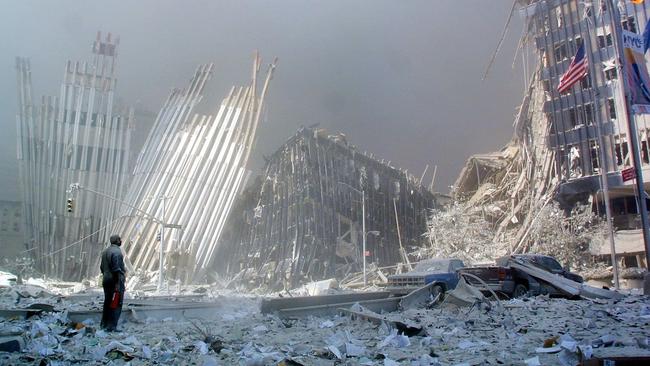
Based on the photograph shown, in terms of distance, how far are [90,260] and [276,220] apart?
1417cm

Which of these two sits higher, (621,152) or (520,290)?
(621,152)

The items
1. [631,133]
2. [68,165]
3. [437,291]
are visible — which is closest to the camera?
[437,291]

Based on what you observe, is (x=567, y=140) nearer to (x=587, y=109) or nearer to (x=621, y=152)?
(x=587, y=109)

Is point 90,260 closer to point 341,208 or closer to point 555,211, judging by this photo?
point 341,208

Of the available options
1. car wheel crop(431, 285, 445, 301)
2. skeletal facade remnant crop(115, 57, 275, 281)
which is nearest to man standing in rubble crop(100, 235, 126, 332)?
car wheel crop(431, 285, 445, 301)

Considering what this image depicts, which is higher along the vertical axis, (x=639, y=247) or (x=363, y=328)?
(x=639, y=247)

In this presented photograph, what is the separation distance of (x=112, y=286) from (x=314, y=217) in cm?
2705

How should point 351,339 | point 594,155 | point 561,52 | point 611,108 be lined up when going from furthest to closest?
point 561,52, point 594,155, point 611,108, point 351,339

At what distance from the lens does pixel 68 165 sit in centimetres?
3650

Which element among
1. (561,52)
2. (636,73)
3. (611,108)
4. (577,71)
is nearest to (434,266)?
(636,73)

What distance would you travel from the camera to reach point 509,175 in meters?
40.2

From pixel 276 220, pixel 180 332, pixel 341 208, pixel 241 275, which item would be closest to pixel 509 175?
pixel 341 208

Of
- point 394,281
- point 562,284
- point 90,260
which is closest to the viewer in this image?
point 562,284

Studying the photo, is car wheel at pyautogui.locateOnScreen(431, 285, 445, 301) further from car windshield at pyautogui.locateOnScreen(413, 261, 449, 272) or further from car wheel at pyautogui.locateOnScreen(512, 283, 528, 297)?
car wheel at pyautogui.locateOnScreen(512, 283, 528, 297)
